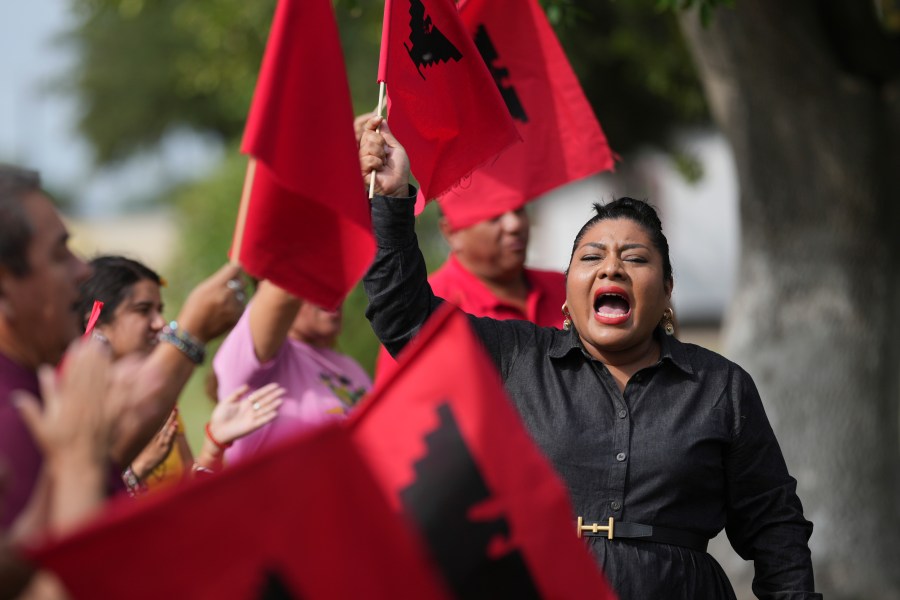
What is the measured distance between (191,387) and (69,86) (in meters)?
20.9

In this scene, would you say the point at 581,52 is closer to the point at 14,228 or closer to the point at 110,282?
the point at 110,282

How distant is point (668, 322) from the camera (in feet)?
13.3

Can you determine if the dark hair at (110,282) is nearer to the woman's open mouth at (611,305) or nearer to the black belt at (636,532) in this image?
the woman's open mouth at (611,305)

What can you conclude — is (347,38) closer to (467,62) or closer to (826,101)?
(826,101)

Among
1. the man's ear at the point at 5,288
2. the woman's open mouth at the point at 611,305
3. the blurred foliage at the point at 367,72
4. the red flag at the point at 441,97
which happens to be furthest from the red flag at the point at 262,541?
the blurred foliage at the point at 367,72

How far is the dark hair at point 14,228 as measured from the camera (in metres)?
2.64

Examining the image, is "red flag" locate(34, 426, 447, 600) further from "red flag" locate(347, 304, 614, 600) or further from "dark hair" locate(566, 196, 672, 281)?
"dark hair" locate(566, 196, 672, 281)

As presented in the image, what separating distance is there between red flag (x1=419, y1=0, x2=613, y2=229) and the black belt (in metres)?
1.94

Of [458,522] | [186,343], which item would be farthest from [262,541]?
[186,343]

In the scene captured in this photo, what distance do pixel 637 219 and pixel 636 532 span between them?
0.93m

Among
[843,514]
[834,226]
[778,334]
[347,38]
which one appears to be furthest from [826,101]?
[347,38]

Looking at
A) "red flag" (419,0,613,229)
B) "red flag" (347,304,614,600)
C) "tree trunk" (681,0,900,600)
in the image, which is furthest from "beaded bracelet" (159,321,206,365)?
"tree trunk" (681,0,900,600)

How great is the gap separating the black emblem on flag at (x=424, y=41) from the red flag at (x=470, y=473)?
5.32 ft

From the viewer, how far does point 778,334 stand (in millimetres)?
8445
